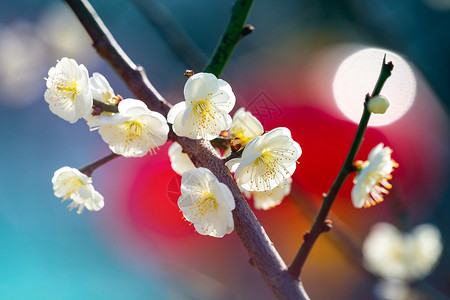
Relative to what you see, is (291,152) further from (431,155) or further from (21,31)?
(431,155)

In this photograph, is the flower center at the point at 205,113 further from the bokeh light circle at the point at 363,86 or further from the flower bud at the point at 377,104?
the bokeh light circle at the point at 363,86

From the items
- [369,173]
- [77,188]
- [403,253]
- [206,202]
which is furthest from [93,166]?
[403,253]

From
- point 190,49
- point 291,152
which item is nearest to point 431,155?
point 190,49

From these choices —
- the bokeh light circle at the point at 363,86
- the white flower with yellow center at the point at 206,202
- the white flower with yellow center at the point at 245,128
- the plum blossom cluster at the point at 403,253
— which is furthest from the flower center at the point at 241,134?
the bokeh light circle at the point at 363,86

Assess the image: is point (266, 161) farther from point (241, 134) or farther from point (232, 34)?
point (232, 34)

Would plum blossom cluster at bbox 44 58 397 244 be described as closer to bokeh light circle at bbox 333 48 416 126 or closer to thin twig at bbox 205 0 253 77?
thin twig at bbox 205 0 253 77
